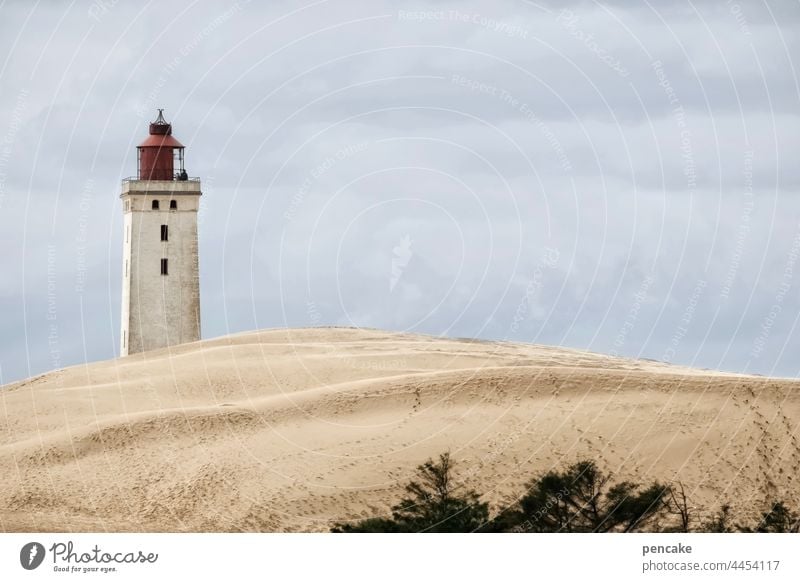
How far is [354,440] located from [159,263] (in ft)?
94.9

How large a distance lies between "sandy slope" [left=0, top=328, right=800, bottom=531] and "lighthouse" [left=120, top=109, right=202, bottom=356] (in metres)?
15.6

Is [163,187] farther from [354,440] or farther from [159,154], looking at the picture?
[354,440]

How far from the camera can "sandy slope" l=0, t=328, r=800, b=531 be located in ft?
202

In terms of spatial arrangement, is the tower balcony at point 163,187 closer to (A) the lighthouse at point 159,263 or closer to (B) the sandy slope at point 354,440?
(A) the lighthouse at point 159,263

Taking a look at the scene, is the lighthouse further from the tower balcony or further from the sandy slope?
the sandy slope

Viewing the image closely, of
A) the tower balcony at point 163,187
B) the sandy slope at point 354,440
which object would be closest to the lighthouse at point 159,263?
the tower balcony at point 163,187

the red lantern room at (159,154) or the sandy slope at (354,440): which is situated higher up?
the red lantern room at (159,154)

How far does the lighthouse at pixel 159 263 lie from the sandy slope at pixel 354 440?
1563cm

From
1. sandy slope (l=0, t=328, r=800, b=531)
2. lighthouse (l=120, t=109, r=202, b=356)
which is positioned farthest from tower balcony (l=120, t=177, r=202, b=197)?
sandy slope (l=0, t=328, r=800, b=531)

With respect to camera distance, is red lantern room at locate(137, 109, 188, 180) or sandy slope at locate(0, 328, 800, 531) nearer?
sandy slope at locate(0, 328, 800, 531)

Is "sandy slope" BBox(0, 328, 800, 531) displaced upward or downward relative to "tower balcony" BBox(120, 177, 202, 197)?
downward

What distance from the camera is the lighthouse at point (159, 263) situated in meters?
92.2

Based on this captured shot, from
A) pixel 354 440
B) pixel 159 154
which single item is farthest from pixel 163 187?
pixel 354 440
